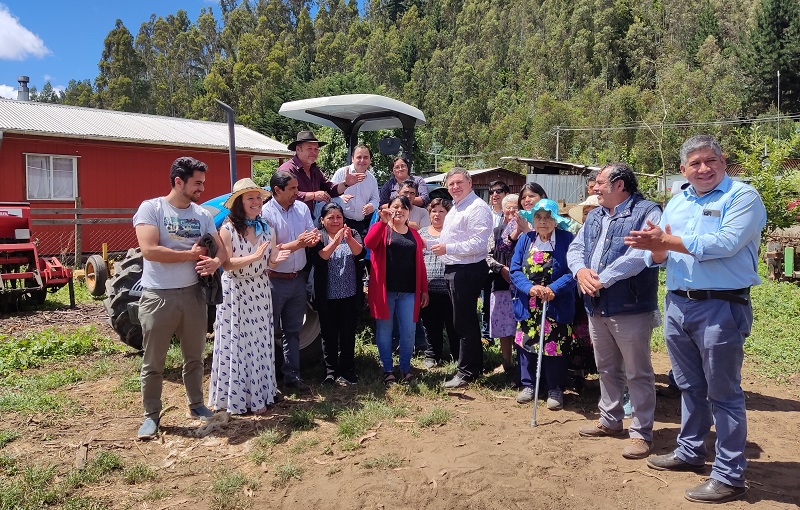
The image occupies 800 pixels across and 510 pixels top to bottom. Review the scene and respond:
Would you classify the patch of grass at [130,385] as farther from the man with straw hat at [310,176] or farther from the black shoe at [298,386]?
the man with straw hat at [310,176]

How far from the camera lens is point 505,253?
5.41m

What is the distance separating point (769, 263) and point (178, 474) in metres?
11.3

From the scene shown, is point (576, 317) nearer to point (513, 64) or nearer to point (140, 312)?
point (140, 312)

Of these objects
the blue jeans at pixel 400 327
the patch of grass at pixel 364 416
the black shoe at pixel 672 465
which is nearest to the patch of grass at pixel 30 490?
the patch of grass at pixel 364 416

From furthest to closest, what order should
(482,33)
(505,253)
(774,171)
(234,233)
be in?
(482,33) → (774,171) → (505,253) → (234,233)

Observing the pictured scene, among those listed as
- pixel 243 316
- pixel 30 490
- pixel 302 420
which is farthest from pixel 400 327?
pixel 30 490

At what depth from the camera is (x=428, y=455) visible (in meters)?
3.81

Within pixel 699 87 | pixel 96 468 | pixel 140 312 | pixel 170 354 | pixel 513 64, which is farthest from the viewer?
pixel 513 64

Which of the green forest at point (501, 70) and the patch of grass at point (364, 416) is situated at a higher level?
the green forest at point (501, 70)

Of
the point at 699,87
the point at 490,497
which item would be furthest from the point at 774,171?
the point at 699,87

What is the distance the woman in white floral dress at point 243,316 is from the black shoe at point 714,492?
9.97ft

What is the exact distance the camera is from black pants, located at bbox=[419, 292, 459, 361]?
221 inches

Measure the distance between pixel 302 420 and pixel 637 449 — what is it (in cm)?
237

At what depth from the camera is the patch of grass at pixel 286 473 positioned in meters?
3.45
